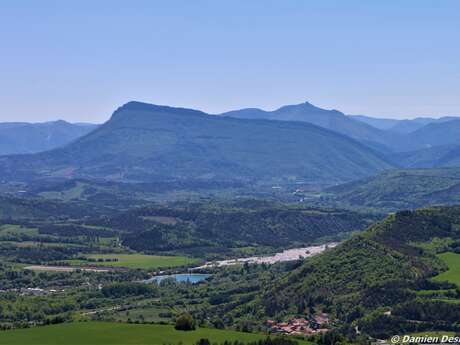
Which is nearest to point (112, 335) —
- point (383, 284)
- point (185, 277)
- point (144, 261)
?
point (383, 284)

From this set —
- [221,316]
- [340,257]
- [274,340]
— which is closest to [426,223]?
[340,257]

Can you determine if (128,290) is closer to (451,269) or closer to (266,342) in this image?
(451,269)

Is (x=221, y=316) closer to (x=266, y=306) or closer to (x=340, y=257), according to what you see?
(x=266, y=306)

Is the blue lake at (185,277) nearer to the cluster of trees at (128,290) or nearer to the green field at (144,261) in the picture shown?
the green field at (144,261)

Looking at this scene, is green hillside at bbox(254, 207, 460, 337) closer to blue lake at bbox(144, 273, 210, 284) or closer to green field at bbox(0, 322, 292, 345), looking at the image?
green field at bbox(0, 322, 292, 345)

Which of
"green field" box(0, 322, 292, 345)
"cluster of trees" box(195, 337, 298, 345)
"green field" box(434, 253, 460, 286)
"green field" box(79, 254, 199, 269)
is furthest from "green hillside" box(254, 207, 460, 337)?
"green field" box(79, 254, 199, 269)

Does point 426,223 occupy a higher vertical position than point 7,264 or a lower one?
higher
